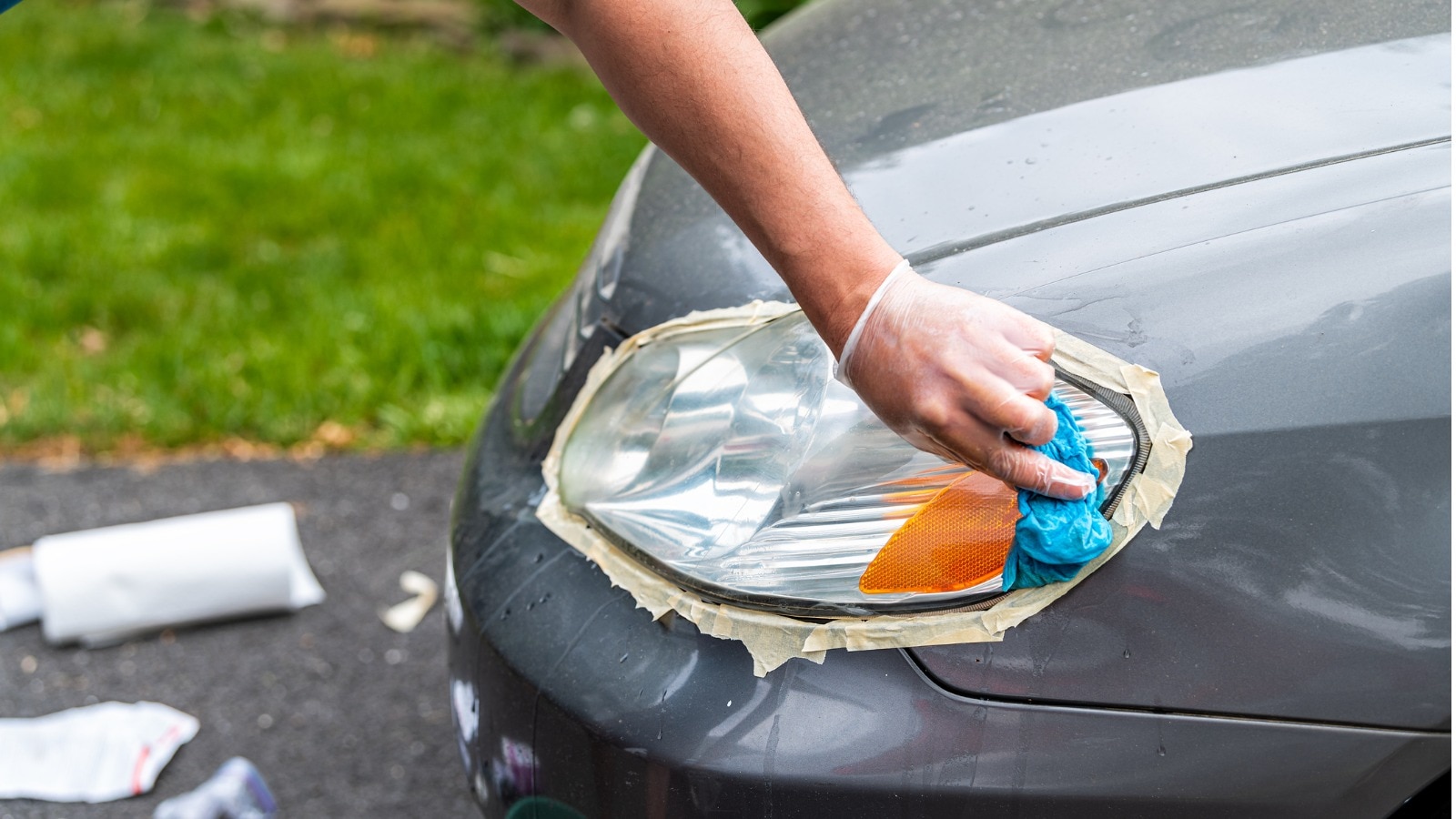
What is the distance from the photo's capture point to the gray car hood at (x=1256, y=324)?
3.79 feet

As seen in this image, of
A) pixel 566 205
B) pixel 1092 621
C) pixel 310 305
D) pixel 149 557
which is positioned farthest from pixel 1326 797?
pixel 566 205

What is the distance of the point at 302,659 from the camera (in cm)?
268

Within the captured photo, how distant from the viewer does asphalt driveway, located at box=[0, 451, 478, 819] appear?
237 cm

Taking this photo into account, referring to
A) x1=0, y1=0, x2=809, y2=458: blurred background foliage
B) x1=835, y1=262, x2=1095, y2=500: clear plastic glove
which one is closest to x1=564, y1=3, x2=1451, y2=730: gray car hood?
x1=835, y1=262, x2=1095, y2=500: clear plastic glove

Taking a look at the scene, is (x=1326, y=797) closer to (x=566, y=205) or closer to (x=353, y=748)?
(x=353, y=748)

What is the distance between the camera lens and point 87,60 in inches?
238

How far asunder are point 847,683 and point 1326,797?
0.44 m

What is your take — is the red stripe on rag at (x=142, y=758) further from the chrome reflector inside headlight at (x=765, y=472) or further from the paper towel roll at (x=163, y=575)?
the chrome reflector inside headlight at (x=765, y=472)

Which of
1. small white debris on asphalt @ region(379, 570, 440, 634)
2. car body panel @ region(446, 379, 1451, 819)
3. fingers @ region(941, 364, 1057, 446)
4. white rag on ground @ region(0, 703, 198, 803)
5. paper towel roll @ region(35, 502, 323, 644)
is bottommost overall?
small white debris on asphalt @ region(379, 570, 440, 634)

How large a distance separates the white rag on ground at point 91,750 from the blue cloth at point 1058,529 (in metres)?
1.79

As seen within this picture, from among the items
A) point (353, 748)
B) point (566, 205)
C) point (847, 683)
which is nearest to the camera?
point (847, 683)

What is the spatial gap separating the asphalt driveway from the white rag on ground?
0.08 ft

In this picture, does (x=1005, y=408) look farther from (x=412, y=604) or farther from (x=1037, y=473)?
(x=412, y=604)

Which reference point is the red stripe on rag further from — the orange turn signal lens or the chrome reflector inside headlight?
the orange turn signal lens
